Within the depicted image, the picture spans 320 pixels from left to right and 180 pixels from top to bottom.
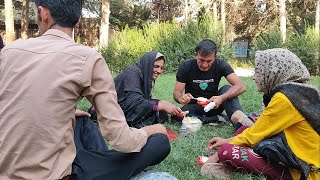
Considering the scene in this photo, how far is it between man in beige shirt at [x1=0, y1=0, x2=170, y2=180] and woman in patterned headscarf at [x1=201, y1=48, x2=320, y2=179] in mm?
993

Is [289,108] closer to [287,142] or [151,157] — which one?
[287,142]

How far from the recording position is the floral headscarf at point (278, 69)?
7.94ft

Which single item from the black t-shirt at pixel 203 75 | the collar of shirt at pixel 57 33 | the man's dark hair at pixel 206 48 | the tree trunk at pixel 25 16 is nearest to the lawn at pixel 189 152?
the black t-shirt at pixel 203 75

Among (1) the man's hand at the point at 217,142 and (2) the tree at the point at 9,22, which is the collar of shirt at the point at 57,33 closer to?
(1) the man's hand at the point at 217,142

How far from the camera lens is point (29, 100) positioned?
5.46ft

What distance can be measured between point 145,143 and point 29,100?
2.24 feet

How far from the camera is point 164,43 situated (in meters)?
15.2

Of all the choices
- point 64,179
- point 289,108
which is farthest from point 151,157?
point 289,108

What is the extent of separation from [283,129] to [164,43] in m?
13.1

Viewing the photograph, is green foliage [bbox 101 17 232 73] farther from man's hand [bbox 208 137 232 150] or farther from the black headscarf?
man's hand [bbox 208 137 232 150]

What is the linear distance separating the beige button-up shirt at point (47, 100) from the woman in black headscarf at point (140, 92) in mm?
2069

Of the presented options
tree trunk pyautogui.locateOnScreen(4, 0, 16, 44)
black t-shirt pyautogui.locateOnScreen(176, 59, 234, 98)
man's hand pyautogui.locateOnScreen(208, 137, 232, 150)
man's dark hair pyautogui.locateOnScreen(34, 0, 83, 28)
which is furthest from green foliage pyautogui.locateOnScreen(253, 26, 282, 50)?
man's dark hair pyautogui.locateOnScreen(34, 0, 83, 28)

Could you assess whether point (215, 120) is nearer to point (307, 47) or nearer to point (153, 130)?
point (153, 130)

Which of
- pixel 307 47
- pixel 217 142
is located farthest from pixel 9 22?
pixel 217 142
